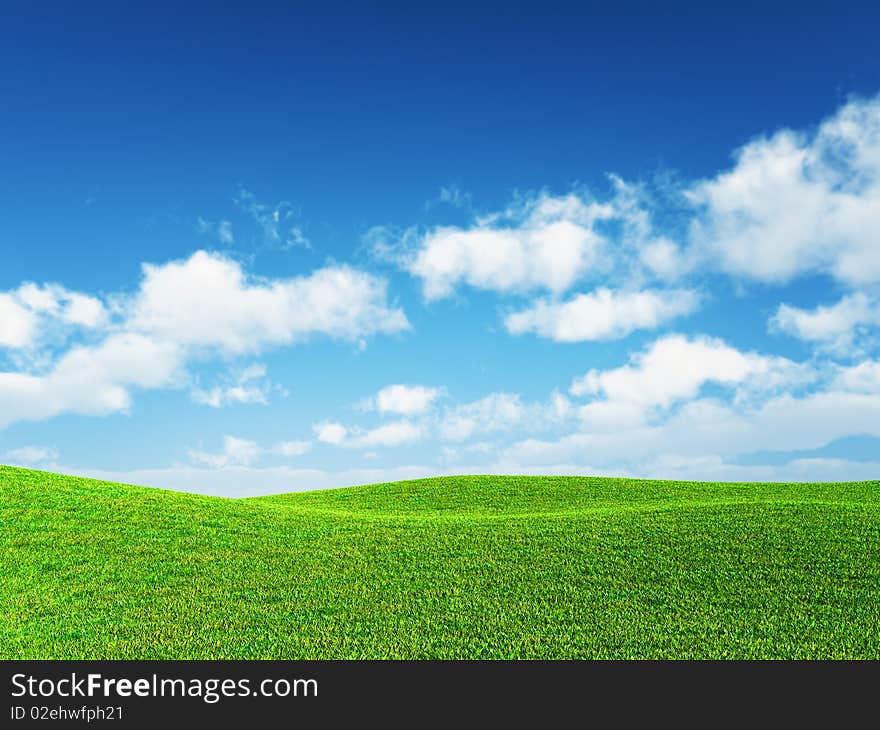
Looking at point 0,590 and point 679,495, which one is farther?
point 679,495

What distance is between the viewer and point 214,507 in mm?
19969

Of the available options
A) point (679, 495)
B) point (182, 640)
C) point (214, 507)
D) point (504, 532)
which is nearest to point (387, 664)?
point (182, 640)

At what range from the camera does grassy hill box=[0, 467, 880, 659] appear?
873cm

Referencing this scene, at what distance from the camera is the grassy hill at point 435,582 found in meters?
8.73

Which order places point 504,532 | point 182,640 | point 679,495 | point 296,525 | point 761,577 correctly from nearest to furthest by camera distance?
1. point 182,640
2. point 761,577
3. point 504,532
4. point 296,525
5. point 679,495

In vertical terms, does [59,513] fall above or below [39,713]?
above

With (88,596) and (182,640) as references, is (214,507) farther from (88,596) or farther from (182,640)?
(182,640)

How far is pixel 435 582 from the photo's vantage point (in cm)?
1154

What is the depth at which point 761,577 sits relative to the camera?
36.8ft

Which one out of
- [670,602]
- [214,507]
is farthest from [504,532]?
[214,507]

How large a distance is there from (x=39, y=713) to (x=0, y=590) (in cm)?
582

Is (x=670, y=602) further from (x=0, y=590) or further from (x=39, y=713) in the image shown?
(x=0, y=590)

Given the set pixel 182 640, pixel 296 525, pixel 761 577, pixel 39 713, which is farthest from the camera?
pixel 296 525

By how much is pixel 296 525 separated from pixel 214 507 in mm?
4065
